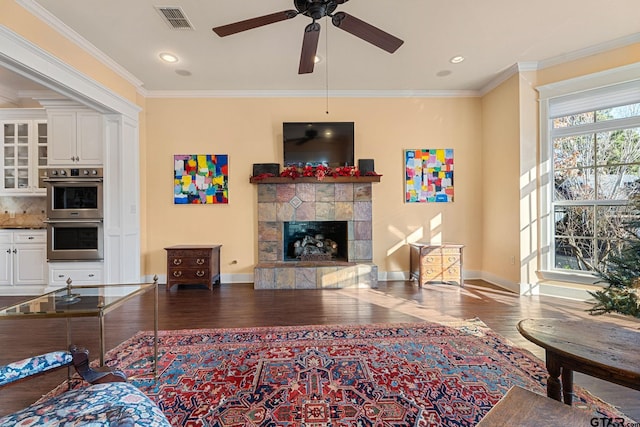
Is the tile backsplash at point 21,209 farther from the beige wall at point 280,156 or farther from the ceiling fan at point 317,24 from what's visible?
the ceiling fan at point 317,24

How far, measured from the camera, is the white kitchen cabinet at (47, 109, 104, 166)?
381cm

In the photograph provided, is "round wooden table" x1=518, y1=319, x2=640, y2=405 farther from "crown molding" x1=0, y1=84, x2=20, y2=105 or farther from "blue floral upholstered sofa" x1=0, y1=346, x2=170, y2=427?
"crown molding" x1=0, y1=84, x2=20, y2=105

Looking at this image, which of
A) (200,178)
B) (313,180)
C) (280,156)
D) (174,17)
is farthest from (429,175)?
(174,17)

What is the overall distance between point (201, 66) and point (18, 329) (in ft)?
11.6

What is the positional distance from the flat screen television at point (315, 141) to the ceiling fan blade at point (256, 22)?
226 cm

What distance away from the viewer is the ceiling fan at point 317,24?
6.81ft

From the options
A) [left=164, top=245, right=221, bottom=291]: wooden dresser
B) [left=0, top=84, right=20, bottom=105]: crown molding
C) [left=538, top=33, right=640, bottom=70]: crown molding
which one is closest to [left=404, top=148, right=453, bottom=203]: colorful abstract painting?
[left=538, top=33, right=640, bottom=70]: crown molding

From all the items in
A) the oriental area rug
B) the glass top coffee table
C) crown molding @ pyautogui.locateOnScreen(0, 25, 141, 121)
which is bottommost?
the oriental area rug

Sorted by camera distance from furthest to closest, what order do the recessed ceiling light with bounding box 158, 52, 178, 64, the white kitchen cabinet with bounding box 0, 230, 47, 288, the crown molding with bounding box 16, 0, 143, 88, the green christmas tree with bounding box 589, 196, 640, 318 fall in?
1. the white kitchen cabinet with bounding box 0, 230, 47, 288
2. the recessed ceiling light with bounding box 158, 52, 178, 64
3. the crown molding with bounding box 16, 0, 143, 88
4. the green christmas tree with bounding box 589, 196, 640, 318

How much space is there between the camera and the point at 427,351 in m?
2.27

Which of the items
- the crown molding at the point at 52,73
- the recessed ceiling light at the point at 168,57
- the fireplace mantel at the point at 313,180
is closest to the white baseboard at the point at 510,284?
the fireplace mantel at the point at 313,180

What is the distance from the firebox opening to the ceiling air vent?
292 centimetres

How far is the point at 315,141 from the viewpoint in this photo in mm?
4508

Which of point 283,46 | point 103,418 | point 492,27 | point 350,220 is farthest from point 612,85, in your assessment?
point 103,418
